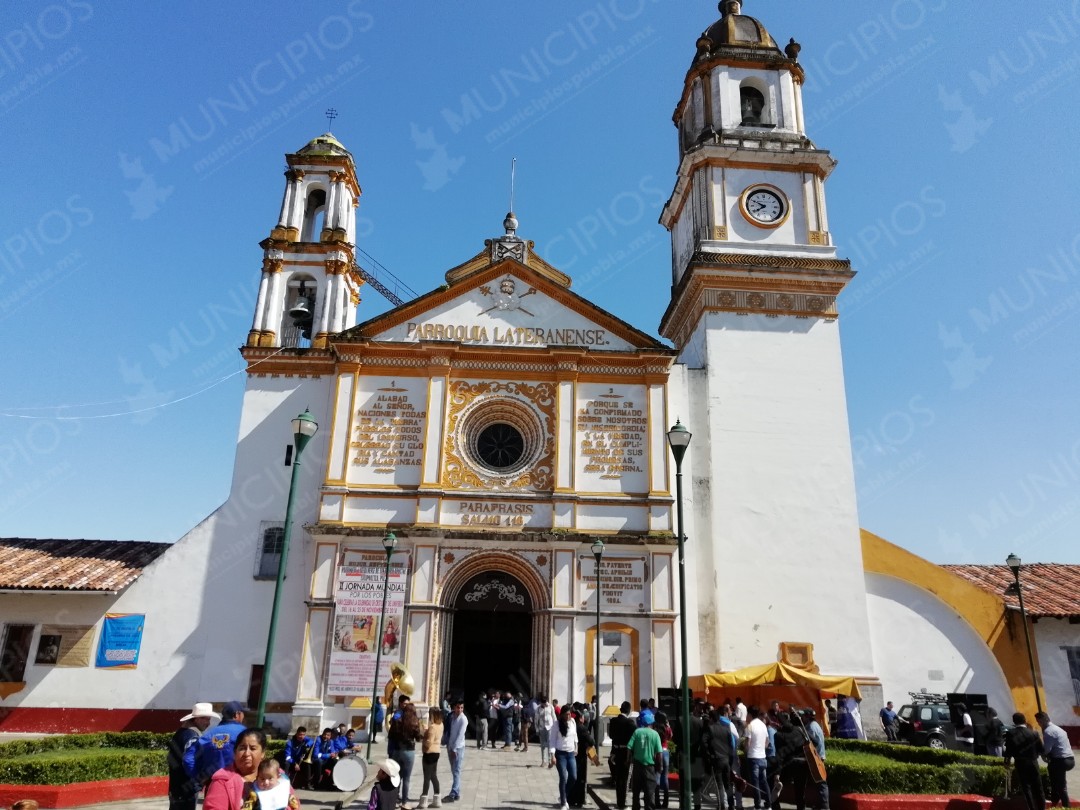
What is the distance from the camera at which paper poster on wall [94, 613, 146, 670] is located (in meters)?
20.7

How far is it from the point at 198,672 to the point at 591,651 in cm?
1029

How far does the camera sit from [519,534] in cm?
2086

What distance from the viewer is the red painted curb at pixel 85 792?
10766 mm

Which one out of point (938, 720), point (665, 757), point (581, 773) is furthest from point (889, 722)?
point (581, 773)

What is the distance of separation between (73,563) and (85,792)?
13322 millimetres

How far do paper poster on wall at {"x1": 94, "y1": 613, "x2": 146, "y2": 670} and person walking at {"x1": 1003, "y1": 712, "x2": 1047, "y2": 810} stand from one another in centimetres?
1983

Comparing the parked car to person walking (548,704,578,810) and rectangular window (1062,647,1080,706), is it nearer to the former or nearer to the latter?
rectangular window (1062,647,1080,706)

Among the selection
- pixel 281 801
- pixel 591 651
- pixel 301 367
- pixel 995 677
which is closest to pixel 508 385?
pixel 301 367

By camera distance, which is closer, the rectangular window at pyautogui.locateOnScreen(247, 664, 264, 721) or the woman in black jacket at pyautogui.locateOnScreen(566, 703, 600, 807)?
the woman in black jacket at pyautogui.locateOnScreen(566, 703, 600, 807)

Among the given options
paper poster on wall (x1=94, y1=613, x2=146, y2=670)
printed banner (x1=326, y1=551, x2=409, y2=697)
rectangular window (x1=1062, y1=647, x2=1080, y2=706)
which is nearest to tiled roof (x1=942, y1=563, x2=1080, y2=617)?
rectangular window (x1=1062, y1=647, x2=1080, y2=706)

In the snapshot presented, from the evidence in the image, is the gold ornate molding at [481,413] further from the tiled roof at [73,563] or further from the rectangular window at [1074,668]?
the rectangular window at [1074,668]

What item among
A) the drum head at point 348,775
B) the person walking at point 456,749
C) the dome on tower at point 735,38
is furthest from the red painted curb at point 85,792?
the dome on tower at point 735,38

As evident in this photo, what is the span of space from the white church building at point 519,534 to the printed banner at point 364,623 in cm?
5

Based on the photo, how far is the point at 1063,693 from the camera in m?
22.0
